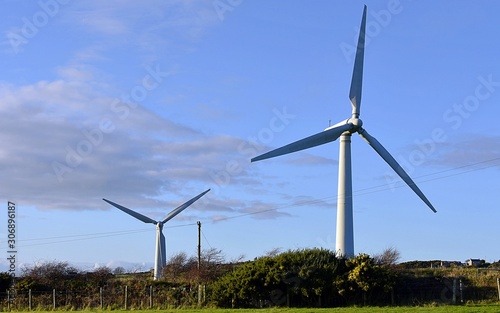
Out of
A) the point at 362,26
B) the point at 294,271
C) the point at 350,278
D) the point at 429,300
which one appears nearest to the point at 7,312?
the point at 294,271

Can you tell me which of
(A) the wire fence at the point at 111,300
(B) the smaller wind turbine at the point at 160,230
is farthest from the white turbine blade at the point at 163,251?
(A) the wire fence at the point at 111,300

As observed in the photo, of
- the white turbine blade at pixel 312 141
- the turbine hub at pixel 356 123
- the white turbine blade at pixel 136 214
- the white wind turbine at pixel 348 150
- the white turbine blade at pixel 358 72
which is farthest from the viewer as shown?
the white turbine blade at pixel 136 214

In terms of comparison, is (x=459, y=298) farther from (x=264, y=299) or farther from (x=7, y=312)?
(x=7, y=312)

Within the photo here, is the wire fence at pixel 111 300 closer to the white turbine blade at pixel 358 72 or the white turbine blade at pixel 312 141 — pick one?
the white turbine blade at pixel 312 141

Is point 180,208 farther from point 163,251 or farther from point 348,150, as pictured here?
point 348,150

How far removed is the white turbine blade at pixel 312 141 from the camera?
1692 inches

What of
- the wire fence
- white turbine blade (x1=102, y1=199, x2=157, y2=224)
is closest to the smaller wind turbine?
white turbine blade (x1=102, y1=199, x2=157, y2=224)

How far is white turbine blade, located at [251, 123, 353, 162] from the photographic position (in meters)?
43.0

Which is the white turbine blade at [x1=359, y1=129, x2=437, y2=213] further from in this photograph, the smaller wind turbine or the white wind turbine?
the smaller wind turbine

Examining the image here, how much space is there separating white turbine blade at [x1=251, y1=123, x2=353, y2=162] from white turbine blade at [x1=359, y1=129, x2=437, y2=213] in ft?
5.21

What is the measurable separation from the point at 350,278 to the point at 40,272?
36.2m

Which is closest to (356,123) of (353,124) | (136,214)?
(353,124)

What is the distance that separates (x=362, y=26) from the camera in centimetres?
5034

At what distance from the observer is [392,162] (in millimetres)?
48500
